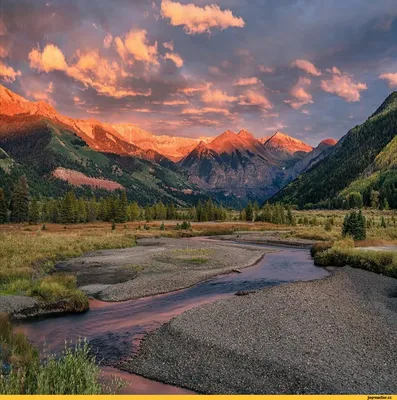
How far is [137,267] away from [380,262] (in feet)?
106

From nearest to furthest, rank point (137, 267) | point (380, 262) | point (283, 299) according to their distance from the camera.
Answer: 1. point (283, 299)
2. point (380, 262)
3. point (137, 267)

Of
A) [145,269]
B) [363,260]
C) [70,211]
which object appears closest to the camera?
[363,260]

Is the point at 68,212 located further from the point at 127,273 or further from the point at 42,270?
the point at 127,273

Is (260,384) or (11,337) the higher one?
(11,337)

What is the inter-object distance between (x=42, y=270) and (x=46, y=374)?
3628 centimetres

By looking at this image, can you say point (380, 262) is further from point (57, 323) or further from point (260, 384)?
point (57, 323)

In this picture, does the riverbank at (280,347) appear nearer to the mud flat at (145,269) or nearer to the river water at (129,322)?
the river water at (129,322)

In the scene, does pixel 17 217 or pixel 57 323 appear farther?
pixel 17 217

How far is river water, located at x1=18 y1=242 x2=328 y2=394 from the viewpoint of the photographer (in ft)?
71.3

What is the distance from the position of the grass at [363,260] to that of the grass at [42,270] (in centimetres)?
3444

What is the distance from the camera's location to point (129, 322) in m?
29.2

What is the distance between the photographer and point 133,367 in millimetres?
20719

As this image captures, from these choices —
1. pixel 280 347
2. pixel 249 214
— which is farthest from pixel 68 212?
pixel 280 347

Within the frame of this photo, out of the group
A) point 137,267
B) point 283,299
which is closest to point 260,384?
point 283,299
